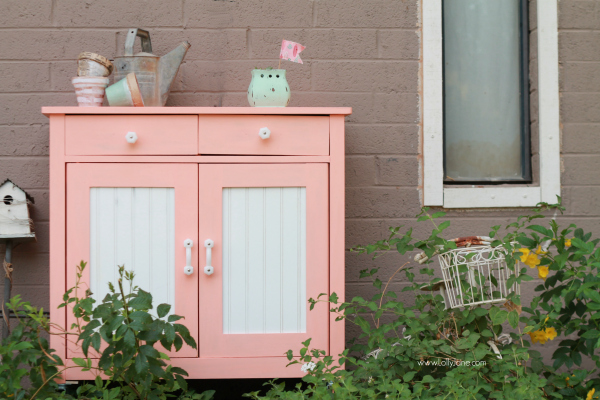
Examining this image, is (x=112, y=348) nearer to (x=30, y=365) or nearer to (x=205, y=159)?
(x=30, y=365)

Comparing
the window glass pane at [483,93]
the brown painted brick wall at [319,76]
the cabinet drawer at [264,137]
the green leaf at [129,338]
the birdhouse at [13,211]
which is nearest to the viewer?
the green leaf at [129,338]

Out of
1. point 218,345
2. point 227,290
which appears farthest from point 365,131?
point 218,345

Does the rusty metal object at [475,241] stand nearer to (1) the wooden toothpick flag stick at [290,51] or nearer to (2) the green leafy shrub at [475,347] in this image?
(2) the green leafy shrub at [475,347]

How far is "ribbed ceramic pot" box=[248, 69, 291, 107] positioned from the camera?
6.93ft

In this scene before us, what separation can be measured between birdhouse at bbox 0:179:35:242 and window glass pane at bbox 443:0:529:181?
6.57ft

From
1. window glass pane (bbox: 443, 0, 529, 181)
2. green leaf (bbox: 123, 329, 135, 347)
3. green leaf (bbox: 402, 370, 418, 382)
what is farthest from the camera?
window glass pane (bbox: 443, 0, 529, 181)

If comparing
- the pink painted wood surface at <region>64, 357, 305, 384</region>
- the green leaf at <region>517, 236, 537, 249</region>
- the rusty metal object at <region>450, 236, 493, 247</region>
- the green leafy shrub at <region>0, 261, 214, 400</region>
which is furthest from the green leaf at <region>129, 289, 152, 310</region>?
the green leaf at <region>517, 236, 537, 249</region>

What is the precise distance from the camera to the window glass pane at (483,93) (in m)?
2.62

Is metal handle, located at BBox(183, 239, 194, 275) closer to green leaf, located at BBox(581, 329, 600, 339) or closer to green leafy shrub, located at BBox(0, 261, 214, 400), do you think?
green leafy shrub, located at BBox(0, 261, 214, 400)

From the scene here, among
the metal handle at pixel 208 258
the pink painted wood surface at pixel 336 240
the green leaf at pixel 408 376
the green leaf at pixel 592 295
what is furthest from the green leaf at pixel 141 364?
the green leaf at pixel 592 295

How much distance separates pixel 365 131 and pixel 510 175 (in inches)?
31.3

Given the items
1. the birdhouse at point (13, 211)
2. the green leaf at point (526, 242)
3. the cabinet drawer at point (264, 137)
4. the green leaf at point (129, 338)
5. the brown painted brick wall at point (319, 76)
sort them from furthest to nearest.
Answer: the brown painted brick wall at point (319, 76) → the birdhouse at point (13, 211) → the cabinet drawer at point (264, 137) → the green leaf at point (526, 242) → the green leaf at point (129, 338)

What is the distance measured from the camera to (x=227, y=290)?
6.43 feet

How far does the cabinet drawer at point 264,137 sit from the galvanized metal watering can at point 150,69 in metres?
0.34
